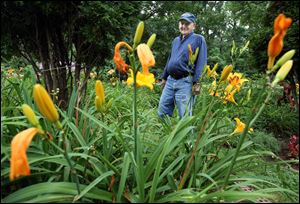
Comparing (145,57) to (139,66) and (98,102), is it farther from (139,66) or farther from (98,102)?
(98,102)

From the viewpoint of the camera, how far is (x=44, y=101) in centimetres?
137

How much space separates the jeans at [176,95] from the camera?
3482 millimetres

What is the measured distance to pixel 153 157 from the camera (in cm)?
193

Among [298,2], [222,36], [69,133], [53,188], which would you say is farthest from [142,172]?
[222,36]

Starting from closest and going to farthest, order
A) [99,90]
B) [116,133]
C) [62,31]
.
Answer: [99,90]
[116,133]
[62,31]

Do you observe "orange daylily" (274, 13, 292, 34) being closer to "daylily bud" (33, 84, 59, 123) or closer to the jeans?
"daylily bud" (33, 84, 59, 123)

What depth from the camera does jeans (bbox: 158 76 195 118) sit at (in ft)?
11.4

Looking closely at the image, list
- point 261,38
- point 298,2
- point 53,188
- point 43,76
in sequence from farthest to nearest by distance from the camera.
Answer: point 261,38 → point 43,76 → point 298,2 → point 53,188

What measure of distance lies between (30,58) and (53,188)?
2.03 meters

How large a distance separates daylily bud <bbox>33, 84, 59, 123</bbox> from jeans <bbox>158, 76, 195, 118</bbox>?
2.07 m

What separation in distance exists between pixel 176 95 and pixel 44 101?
2317mm

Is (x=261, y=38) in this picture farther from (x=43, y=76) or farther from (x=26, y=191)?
(x=26, y=191)

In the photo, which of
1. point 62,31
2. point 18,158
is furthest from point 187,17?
point 18,158

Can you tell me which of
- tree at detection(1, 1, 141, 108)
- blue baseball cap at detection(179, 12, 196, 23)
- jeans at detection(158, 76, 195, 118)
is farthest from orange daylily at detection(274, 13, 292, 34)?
blue baseball cap at detection(179, 12, 196, 23)
